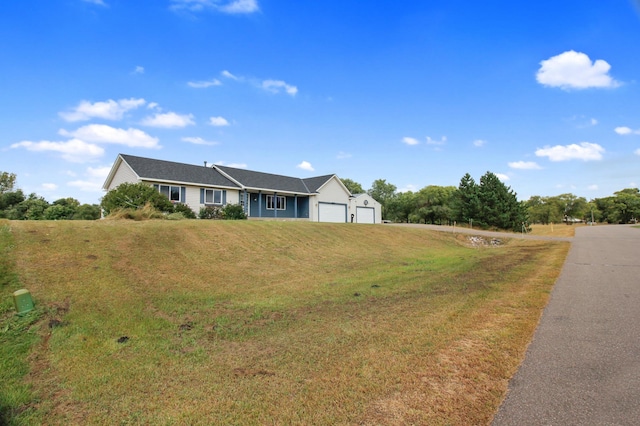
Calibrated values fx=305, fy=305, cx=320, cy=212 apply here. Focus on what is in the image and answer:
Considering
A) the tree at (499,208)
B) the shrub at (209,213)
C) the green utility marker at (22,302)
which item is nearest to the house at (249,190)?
the shrub at (209,213)

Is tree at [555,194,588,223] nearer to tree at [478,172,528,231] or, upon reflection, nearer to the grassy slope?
tree at [478,172,528,231]

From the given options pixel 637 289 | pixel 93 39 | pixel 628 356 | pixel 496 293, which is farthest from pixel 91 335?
pixel 93 39

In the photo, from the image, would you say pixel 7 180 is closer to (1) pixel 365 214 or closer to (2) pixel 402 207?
(1) pixel 365 214

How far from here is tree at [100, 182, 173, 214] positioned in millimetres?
15094

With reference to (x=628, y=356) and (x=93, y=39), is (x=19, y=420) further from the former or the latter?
(x=93, y=39)

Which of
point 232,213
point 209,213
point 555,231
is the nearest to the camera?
point 232,213

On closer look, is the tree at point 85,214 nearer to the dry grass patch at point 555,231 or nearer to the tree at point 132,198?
the tree at point 132,198

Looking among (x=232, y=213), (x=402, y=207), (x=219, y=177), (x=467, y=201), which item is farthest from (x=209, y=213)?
(x=402, y=207)

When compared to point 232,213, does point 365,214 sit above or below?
above

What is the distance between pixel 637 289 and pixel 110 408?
33.7 feet

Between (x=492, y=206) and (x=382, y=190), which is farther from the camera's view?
(x=382, y=190)

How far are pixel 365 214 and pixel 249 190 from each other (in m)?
16.1

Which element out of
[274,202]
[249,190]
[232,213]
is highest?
[249,190]

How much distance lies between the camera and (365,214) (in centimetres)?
3803
